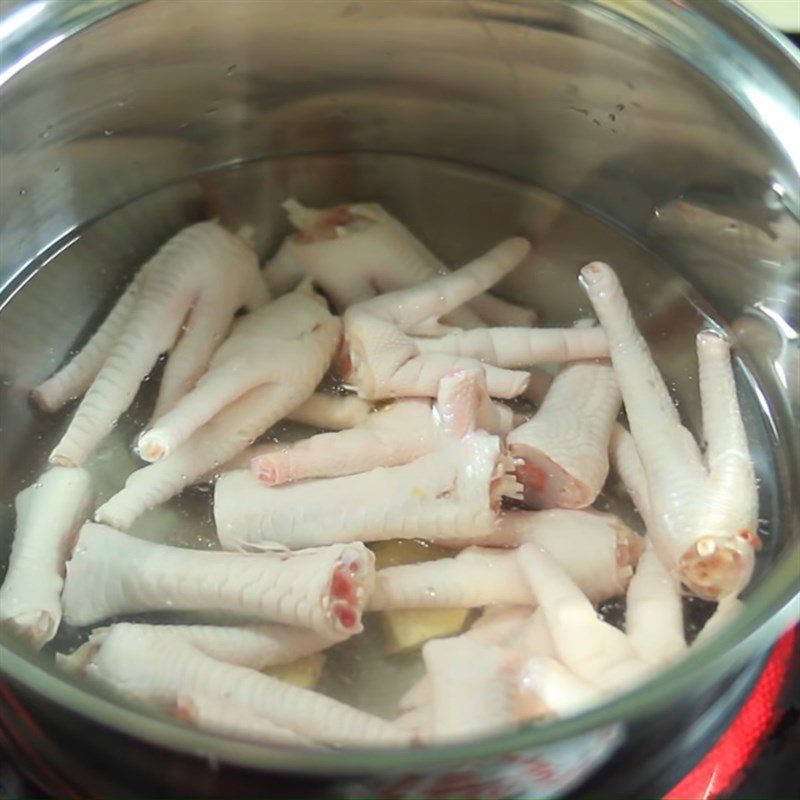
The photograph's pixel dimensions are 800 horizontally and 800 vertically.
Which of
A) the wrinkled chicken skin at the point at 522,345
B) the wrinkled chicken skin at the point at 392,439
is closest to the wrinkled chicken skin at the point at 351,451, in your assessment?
the wrinkled chicken skin at the point at 392,439

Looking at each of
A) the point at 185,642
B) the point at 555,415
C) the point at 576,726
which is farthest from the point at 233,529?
the point at 576,726

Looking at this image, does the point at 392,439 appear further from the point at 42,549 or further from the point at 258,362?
the point at 42,549

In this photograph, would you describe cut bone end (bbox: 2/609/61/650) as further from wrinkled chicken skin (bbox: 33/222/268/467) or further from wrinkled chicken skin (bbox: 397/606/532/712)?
wrinkled chicken skin (bbox: 397/606/532/712)

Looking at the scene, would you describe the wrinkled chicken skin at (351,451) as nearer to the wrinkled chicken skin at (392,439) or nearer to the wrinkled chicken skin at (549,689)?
the wrinkled chicken skin at (392,439)

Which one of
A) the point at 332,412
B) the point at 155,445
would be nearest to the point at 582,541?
the point at 332,412

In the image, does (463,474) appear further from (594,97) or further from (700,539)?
(594,97)

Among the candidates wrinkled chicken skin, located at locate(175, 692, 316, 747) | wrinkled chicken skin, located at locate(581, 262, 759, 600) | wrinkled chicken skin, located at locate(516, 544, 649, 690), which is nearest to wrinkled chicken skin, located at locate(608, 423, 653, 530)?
wrinkled chicken skin, located at locate(581, 262, 759, 600)
